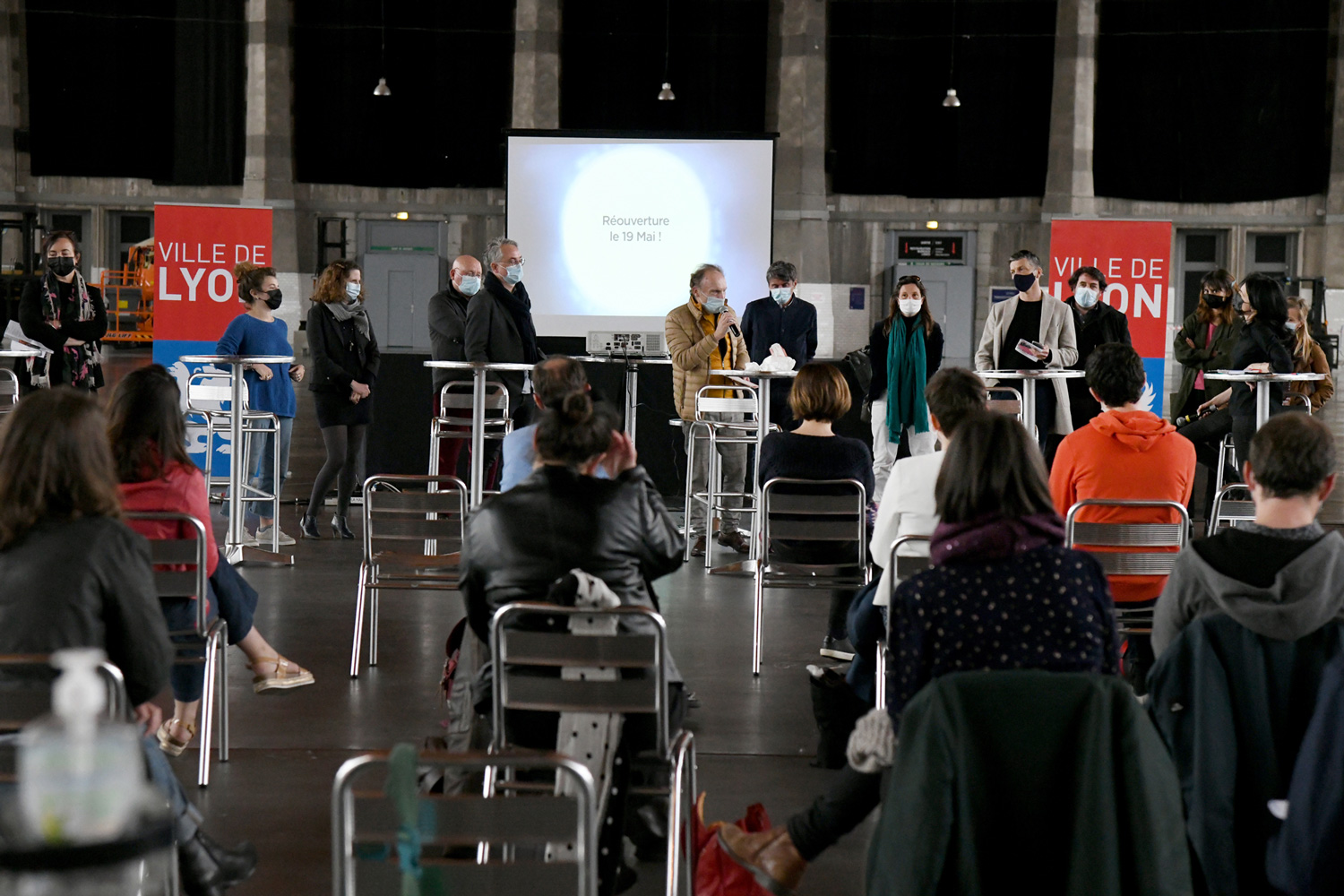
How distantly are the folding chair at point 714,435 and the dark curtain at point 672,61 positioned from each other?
9089 mm

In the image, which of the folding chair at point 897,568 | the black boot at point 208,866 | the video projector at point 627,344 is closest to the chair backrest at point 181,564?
the black boot at point 208,866

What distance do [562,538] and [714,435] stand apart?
4.44m

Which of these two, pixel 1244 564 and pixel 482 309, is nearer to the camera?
pixel 1244 564

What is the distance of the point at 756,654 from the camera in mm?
4859

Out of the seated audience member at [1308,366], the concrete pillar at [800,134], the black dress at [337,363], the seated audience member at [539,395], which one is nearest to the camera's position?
the seated audience member at [539,395]

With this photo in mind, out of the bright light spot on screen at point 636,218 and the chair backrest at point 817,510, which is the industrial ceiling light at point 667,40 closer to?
the bright light spot on screen at point 636,218

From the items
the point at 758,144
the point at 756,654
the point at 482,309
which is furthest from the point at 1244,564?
the point at 758,144

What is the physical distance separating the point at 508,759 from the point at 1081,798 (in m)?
0.83

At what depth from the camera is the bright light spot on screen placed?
13.2 meters

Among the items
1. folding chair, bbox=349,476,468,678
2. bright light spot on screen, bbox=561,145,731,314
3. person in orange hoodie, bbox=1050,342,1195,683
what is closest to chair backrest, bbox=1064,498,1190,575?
person in orange hoodie, bbox=1050,342,1195,683

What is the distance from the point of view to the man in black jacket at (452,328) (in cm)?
760

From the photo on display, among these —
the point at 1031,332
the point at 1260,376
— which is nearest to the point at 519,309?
the point at 1031,332

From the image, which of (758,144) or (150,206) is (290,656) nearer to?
(758,144)

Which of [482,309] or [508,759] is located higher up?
[482,309]
